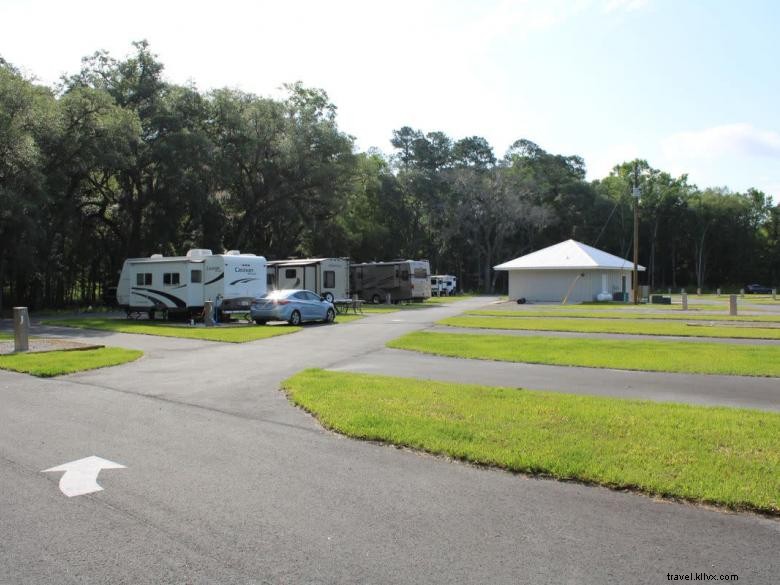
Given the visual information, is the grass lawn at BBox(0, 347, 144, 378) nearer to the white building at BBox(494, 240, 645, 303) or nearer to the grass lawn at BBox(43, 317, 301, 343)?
the grass lawn at BBox(43, 317, 301, 343)

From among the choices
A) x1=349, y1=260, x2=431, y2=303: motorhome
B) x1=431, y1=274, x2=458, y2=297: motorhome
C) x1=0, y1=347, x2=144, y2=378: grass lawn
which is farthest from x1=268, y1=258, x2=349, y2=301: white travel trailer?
x1=431, y1=274, x2=458, y2=297: motorhome

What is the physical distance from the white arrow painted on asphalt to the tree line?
78.1ft

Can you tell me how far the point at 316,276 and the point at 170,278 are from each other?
8.46m

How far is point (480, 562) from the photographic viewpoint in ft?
13.1

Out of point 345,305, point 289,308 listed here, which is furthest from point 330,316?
Answer: point 345,305

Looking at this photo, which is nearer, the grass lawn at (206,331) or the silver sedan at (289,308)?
the grass lawn at (206,331)

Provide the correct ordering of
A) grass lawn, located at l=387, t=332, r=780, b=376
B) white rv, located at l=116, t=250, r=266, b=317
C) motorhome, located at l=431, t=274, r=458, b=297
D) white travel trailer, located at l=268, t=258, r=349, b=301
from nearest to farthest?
grass lawn, located at l=387, t=332, r=780, b=376 < white rv, located at l=116, t=250, r=266, b=317 < white travel trailer, located at l=268, t=258, r=349, b=301 < motorhome, located at l=431, t=274, r=458, b=297

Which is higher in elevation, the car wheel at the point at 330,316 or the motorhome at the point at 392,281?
the motorhome at the point at 392,281

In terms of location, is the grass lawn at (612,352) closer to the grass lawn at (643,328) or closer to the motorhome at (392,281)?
the grass lawn at (643,328)

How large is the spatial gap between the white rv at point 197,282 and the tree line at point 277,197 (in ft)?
18.9

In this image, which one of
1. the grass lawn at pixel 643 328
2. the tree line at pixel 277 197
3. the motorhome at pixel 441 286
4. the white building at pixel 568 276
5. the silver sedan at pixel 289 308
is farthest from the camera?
the motorhome at pixel 441 286

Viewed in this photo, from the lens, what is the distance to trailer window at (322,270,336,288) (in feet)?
112

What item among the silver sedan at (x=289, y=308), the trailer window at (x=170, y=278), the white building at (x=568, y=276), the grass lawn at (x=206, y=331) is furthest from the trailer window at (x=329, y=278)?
Result: the white building at (x=568, y=276)

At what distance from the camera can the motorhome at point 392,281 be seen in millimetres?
42031
